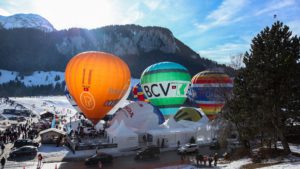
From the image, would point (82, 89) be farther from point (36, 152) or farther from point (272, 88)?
point (272, 88)

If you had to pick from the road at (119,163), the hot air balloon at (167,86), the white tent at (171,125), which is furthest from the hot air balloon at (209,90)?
the road at (119,163)

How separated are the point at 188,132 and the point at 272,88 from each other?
1423 cm

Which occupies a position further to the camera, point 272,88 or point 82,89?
point 82,89

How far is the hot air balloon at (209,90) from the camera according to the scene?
42531 mm

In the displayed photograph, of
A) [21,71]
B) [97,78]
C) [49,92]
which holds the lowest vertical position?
[97,78]

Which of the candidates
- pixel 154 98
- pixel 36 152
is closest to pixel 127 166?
pixel 36 152

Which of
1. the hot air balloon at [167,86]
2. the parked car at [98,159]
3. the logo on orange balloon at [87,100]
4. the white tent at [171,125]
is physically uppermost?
the hot air balloon at [167,86]

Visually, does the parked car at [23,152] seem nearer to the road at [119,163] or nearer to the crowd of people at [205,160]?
the road at [119,163]

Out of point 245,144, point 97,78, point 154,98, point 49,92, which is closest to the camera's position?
point 245,144

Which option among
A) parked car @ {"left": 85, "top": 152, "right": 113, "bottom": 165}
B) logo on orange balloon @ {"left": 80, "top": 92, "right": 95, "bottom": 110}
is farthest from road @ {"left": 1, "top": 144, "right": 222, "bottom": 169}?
logo on orange balloon @ {"left": 80, "top": 92, "right": 95, "bottom": 110}

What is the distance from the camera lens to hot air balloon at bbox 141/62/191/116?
41438 millimetres

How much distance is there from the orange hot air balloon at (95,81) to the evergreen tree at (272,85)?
49.8 feet

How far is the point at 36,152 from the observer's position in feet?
98.5

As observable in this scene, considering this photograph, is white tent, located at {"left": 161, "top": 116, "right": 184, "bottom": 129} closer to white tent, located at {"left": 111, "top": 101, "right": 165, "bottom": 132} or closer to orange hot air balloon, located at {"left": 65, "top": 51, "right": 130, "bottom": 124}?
white tent, located at {"left": 111, "top": 101, "right": 165, "bottom": 132}
